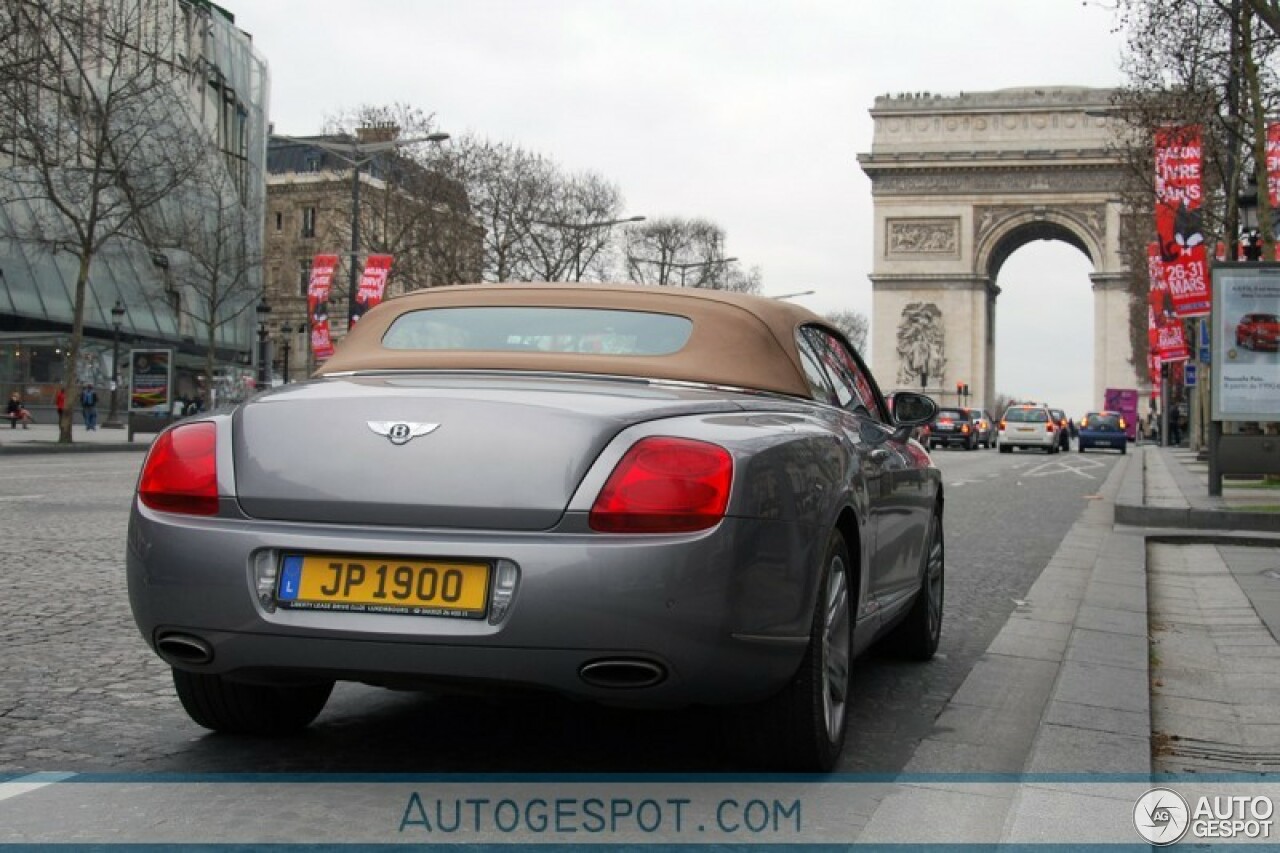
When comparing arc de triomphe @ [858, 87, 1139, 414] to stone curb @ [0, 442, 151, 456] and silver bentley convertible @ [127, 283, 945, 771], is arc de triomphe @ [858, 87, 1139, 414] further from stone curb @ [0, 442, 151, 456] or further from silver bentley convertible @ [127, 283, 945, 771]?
silver bentley convertible @ [127, 283, 945, 771]

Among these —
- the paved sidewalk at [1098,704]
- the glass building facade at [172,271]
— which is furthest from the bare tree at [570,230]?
the paved sidewalk at [1098,704]

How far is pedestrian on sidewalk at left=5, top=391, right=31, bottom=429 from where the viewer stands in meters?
42.9

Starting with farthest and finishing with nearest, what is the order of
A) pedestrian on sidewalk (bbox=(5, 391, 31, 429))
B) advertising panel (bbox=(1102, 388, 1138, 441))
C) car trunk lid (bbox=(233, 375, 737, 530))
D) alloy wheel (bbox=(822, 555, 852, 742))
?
advertising panel (bbox=(1102, 388, 1138, 441)) → pedestrian on sidewalk (bbox=(5, 391, 31, 429)) → alloy wheel (bbox=(822, 555, 852, 742)) → car trunk lid (bbox=(233, 375, 737, 530))

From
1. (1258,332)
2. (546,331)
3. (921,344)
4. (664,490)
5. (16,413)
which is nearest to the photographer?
(664,490)

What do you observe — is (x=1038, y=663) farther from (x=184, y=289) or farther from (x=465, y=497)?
(x=184, y=289)

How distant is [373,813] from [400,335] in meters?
1.75

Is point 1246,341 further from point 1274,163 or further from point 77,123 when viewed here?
point 77,123

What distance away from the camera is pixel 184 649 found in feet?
12.7

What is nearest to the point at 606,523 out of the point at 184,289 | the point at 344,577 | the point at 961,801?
the point at 344,577

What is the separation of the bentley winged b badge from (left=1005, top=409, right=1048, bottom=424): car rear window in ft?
152

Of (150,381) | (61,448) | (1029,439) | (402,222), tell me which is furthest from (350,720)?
(402,222)

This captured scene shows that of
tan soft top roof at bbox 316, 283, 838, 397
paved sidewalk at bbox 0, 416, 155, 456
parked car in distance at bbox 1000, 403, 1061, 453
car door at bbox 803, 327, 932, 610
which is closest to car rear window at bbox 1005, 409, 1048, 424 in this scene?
parked car in distance at bbox 1000, 403, 1061, 453

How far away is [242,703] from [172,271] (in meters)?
53.3

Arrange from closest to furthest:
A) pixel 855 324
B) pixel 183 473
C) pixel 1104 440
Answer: pixel 183 473 < pixel 1104 440 < pixel 855 324
